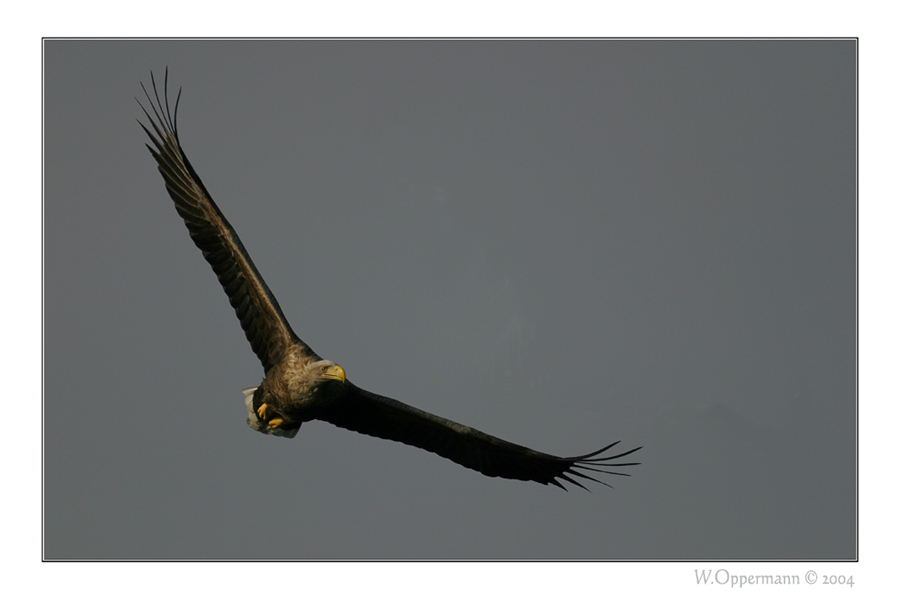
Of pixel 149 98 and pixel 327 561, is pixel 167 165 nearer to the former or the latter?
pixel 149 98

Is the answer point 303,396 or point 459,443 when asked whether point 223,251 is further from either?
point 459,443

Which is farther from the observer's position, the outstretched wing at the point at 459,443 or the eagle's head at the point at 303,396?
the outstretched wing at the point at 459,443

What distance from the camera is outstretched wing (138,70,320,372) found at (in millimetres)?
10117

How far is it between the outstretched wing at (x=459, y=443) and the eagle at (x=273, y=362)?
0.01m

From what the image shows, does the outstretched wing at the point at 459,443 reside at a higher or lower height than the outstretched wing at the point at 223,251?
lower

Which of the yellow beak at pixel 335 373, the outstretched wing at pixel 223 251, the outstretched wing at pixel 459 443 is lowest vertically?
the outstretched wing at pixel 459 443

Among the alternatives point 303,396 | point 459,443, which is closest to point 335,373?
point 303,396

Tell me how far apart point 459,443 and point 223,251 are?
3.36 metres

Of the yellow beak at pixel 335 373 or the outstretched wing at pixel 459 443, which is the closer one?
the yellow beak at pixel 335 373

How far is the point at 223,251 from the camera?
10.2 meters

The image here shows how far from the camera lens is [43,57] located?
11.1 meters

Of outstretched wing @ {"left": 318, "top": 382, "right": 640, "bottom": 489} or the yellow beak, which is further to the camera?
outstretched wing @ {"left": 318, "top": 382, "right": 640, "bottom": 489}

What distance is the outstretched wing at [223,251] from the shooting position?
10.1m

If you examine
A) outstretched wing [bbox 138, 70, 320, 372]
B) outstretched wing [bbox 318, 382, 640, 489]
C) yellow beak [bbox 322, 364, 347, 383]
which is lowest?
outstretched wing [bbox 318, 382, 640, 489]
